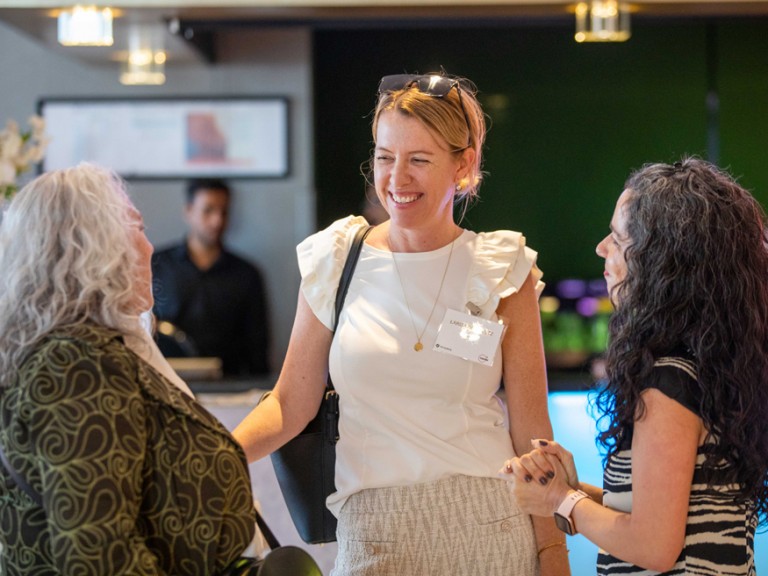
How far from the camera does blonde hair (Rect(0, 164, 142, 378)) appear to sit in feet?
5.15

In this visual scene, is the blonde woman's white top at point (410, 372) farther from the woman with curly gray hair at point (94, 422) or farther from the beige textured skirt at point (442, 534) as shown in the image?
the woman with curly gray hair at point (94, 422)

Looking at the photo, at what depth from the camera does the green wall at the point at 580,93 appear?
672 cm

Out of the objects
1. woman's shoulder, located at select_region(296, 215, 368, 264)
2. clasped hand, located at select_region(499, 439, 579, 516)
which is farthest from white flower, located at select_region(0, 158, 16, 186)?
clasped hand, located at select_region(499, 439, 579, 516)

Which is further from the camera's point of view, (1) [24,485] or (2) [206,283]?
(2) [206,283]

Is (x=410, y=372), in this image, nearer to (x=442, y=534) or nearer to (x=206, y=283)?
(x=442, y=534)

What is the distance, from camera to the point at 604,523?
1718 millimetres

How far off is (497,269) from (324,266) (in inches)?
14.2

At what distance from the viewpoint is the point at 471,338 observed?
2002 millimetres

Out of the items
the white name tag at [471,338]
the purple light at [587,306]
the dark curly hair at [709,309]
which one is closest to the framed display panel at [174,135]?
the purple light at [587,306]

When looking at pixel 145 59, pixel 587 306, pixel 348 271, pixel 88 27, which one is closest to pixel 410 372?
pixel 348 271

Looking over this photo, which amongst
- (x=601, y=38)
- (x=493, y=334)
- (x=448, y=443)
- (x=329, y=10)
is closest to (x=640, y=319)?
(x=493, y=334)

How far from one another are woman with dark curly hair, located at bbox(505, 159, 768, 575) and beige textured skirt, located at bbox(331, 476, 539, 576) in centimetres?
29

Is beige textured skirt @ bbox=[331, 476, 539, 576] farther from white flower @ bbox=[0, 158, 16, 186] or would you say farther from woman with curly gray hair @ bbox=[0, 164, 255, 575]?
white flower @ bbox=[0, 158, 16, 186]

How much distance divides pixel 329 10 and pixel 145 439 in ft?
10.1
